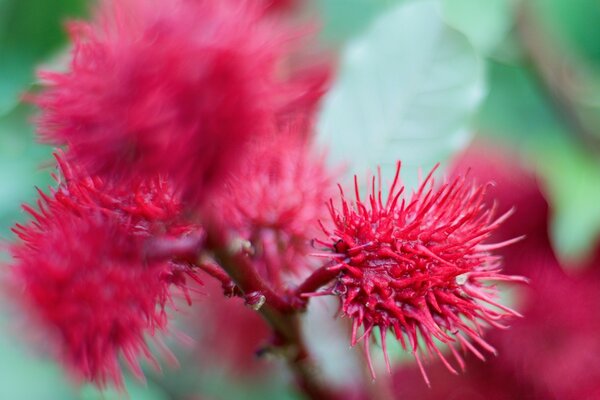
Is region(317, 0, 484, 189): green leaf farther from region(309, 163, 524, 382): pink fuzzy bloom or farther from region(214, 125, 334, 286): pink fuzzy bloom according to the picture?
region(309, 163, 524, 382): pink fuzzy bloom

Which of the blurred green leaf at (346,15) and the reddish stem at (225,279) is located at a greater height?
the blurred green leaf at (346,15)

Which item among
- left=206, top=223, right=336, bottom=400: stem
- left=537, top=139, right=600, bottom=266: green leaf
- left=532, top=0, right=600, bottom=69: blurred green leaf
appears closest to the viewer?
left=206, top=223, right=336, bottom=400: stem

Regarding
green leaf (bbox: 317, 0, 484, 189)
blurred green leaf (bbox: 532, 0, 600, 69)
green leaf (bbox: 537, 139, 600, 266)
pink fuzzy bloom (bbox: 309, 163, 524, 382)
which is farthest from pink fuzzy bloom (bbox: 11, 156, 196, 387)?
blurred green leaf (bbox: 532, 0, 600, 69)

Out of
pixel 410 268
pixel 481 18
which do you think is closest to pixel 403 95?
pixel 481 18

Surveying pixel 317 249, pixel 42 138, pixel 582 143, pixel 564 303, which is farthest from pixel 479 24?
pixel 42 138

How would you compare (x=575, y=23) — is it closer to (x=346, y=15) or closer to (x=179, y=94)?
(x=346, y=15)

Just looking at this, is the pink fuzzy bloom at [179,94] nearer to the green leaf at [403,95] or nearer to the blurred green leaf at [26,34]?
the green leaf at [403,95]

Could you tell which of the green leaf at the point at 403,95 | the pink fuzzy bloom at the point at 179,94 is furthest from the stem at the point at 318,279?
the green leaf at the point at 403,95
